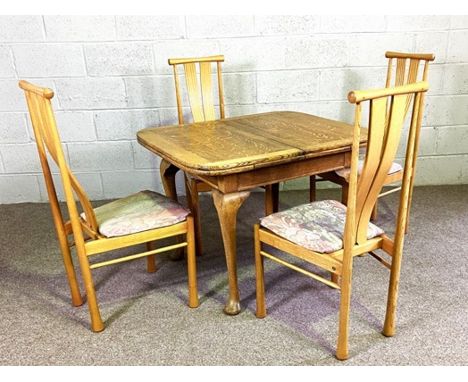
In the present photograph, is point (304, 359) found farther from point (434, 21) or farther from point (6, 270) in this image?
point (434, 21)

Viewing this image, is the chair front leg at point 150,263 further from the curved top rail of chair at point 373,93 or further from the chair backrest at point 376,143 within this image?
the curved top rail of chair at point 373,93

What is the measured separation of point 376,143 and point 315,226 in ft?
1.38

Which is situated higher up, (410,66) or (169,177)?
(410,66)

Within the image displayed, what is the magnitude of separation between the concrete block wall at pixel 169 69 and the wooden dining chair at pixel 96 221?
123cm

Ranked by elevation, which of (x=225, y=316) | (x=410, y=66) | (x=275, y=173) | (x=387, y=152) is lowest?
(x=225, y=316)

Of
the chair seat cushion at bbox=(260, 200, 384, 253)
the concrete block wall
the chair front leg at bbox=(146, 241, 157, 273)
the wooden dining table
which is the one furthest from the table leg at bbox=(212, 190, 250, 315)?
the concrete block wall

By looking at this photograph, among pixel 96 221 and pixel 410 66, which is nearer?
pixel 96 221

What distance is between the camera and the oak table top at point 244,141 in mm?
1702

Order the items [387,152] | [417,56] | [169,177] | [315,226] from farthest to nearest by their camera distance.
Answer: [417,56] → [169,177] → [315,226] → [387,152]

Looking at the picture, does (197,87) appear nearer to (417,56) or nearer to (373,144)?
(417,56)

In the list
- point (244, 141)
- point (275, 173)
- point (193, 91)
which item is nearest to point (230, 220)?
point (275, 173)

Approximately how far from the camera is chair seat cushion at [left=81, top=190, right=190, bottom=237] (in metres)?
1.83

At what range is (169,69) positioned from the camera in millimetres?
3035

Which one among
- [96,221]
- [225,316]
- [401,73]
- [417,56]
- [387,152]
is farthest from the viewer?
[401,73]
